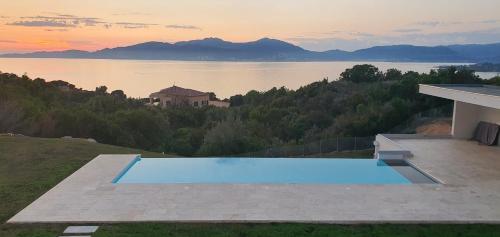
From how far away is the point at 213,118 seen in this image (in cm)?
3834

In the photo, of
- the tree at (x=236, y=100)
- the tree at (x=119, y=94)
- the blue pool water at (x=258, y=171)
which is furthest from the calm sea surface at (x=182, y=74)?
the blue pool water at (x=258, y=171)

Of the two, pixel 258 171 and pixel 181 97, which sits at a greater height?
pixel 258 171

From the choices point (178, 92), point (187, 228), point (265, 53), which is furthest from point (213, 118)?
point (265, 53)

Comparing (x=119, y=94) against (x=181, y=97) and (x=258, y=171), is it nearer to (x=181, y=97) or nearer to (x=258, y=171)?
(x=181, y=97)

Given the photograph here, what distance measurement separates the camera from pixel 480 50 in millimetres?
71438

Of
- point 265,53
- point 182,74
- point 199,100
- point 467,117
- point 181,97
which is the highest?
point 265,53

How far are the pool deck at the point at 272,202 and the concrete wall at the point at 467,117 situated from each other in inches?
188

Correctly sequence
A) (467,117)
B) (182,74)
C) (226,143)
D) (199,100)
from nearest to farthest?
(467,117) → (226,143) → (199,100) → (182,74)

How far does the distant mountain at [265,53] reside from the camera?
2936 inches

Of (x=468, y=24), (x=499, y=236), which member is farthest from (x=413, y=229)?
(x=468, y=24)

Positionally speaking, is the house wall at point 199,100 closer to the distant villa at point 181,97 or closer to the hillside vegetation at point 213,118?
the distant villa at point 181,97

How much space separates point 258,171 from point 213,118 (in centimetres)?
2714

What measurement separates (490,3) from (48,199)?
79.0ft

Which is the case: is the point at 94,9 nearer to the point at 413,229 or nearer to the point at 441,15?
the point at 441,15
